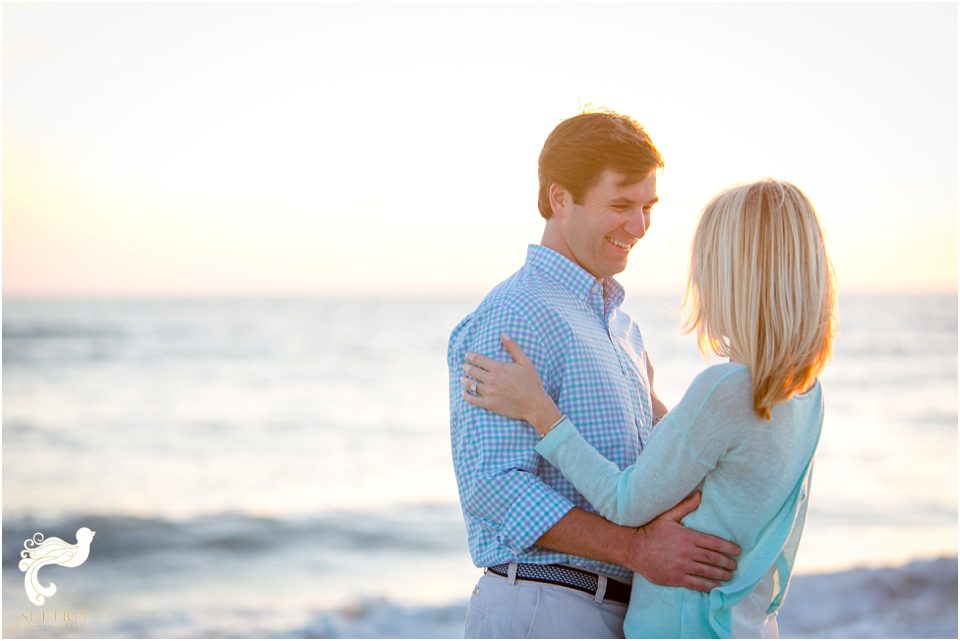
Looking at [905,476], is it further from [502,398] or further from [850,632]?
[502,398]

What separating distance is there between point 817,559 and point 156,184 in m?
18.4

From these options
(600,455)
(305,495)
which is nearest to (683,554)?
(600,455)

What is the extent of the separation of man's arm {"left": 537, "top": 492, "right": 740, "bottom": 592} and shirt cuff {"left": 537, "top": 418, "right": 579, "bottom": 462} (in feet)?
0.54

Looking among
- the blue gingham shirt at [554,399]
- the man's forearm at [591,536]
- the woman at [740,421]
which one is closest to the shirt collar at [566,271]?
the blue gingham shirt at [554,399]

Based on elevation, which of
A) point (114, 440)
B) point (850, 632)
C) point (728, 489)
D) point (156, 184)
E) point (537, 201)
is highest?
point (156, 184)

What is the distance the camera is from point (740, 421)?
83.9 inches

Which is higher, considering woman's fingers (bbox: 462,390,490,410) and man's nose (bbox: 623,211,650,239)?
man's nose (bbox: 623,211,650,239)

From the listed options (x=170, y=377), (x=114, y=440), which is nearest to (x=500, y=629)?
(x=114, y=440)

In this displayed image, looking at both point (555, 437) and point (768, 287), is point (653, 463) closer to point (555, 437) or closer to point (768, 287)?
point (555, 437)

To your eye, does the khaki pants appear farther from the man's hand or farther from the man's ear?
the man's ear

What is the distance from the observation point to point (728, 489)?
7.32 ft

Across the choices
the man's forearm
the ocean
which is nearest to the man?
the man's forearm

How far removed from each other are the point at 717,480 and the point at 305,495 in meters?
10.4

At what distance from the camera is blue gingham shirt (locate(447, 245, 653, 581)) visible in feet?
7.89
